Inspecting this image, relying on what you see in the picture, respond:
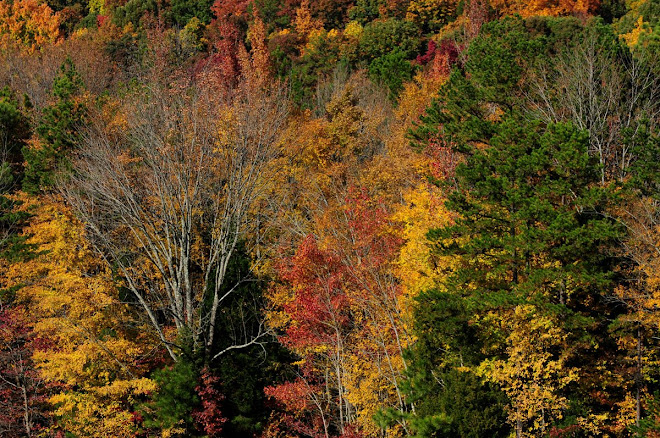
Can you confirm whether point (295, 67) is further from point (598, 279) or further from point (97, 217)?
point (598, 279)

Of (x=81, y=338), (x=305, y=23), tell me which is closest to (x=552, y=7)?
(x=305, y=23)

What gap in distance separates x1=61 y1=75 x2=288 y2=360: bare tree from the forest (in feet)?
0.63

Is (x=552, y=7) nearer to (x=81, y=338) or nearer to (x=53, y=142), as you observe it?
(x=53, y=142)

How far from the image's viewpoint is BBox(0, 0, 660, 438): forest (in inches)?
796

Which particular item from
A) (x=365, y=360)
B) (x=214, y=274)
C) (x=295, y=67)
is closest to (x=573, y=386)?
(x=365, y=360)

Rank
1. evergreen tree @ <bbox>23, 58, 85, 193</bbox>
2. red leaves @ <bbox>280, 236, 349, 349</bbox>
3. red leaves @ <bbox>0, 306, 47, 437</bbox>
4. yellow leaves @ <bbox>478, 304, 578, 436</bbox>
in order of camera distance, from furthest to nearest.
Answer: evergreen tree @ <bbox>23, 58, 85, 193</bbox> < red leaves @ <bbox>280, 236, 349, 349</bbox> < red leaves @ <bbox>0, 306, 47, 437</bbox> < yellow leaves @ <bbox>478, 304, 578, 436</bbox>

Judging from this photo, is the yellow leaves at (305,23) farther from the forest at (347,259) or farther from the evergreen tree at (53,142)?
the evergreen tree at (53,142)

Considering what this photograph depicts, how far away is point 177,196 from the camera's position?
27.5 m

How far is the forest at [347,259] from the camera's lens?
2022cm

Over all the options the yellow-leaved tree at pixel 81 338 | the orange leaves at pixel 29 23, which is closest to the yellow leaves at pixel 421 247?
the yellow-leaved tree at pixel 81 338

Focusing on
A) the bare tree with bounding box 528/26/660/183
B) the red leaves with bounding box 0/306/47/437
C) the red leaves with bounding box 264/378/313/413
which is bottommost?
the red leaves with bounding box 264/378/313/413

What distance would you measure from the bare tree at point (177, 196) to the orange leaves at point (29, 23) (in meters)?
48.9

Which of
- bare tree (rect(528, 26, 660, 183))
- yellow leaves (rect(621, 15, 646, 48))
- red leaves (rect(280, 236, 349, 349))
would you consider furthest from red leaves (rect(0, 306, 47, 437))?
yellow leaves (rect(621, 15, 646, 48))

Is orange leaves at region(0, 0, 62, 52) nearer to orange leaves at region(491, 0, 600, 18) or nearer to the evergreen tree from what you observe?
the evergreen tree
